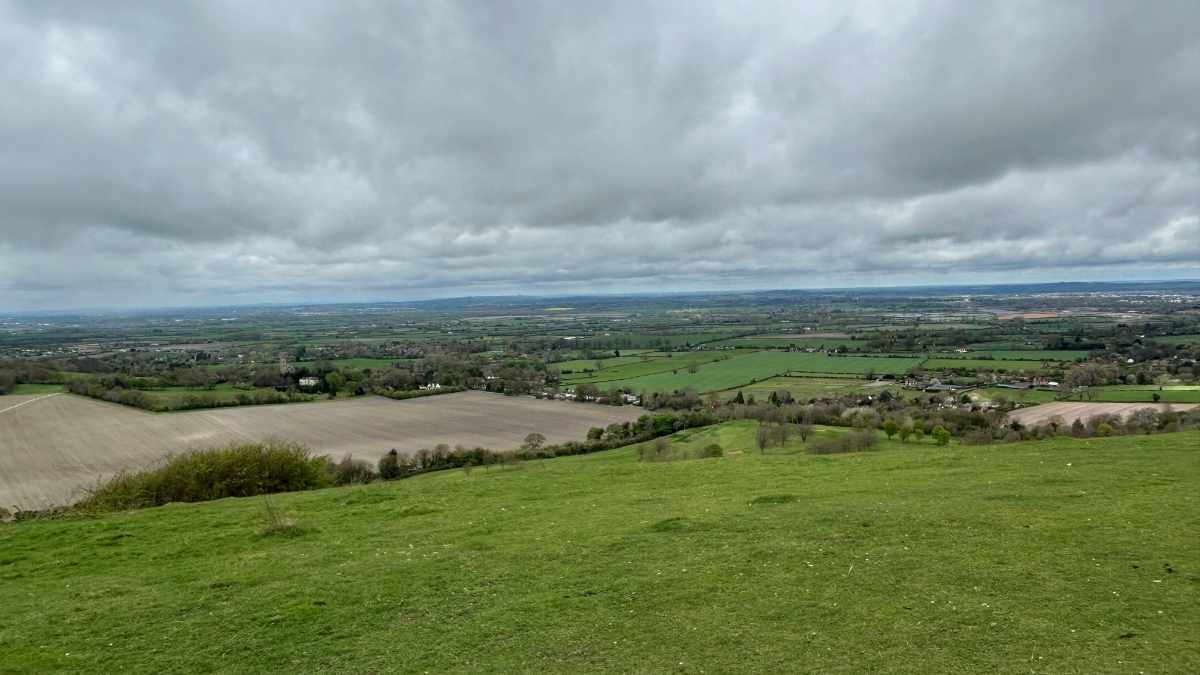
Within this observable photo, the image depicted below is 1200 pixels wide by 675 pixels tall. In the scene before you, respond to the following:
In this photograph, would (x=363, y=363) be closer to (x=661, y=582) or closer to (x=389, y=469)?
(x=389, y=469)

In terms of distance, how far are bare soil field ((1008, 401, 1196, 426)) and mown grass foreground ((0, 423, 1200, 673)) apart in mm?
44159

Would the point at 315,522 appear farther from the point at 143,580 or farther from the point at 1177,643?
the point at 1177,643

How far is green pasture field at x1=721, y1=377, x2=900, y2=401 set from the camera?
8488 centimetres

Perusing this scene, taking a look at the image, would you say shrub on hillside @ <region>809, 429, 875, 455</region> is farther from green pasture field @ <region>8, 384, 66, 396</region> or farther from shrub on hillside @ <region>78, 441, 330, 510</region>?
green pasture field @ <region>8, 384, 66, 396</region>

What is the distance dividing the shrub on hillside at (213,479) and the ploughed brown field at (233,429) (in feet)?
67.2

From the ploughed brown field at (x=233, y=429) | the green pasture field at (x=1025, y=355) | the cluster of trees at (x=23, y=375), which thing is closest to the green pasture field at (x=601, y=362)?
the ploughed brown field at (x=233, y=429)

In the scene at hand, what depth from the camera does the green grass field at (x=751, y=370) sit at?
98.0 metres

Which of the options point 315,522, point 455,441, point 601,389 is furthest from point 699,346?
point 315,522

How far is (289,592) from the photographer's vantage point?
12.0 metres

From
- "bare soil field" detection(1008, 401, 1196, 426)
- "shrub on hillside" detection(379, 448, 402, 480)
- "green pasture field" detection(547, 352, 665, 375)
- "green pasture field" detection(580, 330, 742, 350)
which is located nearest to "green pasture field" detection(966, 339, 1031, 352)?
"green pasture field" detection(580, 330, 742, 350)

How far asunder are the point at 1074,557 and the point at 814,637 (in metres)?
5.82

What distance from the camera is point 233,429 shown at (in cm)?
6931

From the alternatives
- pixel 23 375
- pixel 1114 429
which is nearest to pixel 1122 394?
pixel 1114 429

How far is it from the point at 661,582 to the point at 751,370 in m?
103
